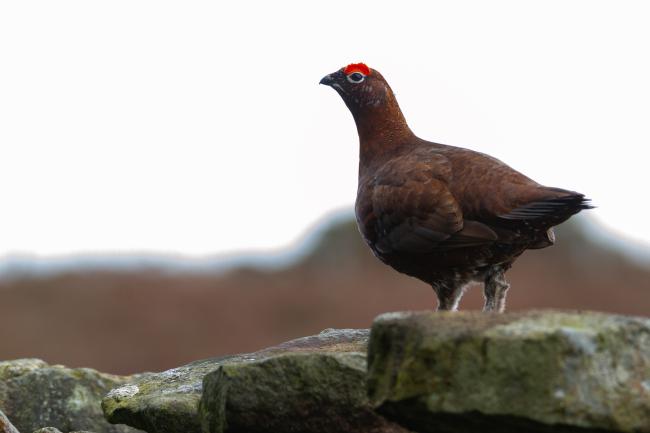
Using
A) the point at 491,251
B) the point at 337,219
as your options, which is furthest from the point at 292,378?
the point at 337,219

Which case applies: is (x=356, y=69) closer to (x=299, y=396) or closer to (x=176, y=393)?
(x=176, y=393)

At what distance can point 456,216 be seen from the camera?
6.30m

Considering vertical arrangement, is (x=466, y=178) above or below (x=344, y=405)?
above

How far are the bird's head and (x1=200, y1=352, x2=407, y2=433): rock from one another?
3.27 m

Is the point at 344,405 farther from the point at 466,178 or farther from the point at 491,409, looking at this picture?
the point at 466,178

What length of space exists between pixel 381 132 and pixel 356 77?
0.45 m

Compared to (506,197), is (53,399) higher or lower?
lower

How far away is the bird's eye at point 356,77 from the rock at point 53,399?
265cm

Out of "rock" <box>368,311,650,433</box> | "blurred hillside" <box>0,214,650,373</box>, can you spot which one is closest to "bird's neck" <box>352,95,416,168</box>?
"rock" <box>368,311,650,433</box>

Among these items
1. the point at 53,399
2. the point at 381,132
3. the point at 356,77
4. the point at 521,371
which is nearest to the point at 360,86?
the point at 356,77

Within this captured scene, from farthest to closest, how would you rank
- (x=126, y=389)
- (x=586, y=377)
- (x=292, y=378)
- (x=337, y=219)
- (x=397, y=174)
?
(x=337, y=219) < (x=397, y=174) < (x=126, y=389) < (x=292, y=378) < (x=586, y=377)

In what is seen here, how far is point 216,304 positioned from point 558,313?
14777 mm

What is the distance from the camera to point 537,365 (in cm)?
393

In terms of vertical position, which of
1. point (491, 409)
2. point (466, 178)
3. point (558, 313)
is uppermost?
point (466, 178)
